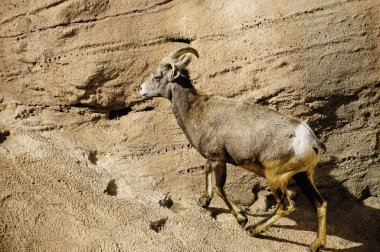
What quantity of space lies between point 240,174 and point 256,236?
115 centimetres

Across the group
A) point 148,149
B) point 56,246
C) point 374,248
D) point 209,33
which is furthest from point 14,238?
point 374,248

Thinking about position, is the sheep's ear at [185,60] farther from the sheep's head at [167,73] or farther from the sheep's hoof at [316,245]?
the sheep's hoof at [316,245]

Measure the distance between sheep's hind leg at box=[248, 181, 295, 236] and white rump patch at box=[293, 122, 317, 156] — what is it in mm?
515

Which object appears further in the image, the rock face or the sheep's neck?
the rock face

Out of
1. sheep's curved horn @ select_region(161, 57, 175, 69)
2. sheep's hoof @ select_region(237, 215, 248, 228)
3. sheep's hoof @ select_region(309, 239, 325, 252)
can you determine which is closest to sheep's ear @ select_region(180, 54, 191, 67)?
sheep's curved horn @ select_region(161, 57, 175, 69)

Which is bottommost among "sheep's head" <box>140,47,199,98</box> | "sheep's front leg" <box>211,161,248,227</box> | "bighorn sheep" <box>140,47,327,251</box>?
"sheep's front leg" <box>211,161,248,227</box>

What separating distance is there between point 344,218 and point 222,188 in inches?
81.3

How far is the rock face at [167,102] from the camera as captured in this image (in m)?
7.09

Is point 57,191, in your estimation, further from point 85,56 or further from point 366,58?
point 366,58

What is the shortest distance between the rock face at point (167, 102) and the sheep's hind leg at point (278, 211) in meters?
0.15

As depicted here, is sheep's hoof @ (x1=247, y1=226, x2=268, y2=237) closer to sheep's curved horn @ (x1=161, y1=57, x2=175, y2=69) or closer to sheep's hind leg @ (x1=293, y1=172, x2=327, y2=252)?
sheep's hind leg @ (x1=293, y1=172, x2=327, y2=252)

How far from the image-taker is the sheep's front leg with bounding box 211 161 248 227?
6.59m

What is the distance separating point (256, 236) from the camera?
6703mm

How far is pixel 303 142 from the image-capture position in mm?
6109
